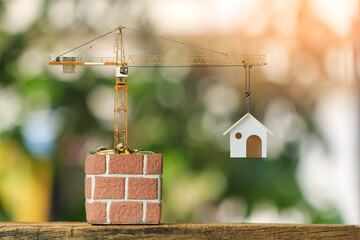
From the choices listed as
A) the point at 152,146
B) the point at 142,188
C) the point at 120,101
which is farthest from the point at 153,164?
the point at 120,101

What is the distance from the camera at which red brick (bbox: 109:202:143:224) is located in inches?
61.2

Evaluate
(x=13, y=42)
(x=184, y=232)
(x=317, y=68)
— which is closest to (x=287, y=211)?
(x=184, y=232)

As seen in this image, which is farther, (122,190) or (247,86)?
(247,86)

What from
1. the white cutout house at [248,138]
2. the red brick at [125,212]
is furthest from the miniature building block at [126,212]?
the white cutout house at [248,138]

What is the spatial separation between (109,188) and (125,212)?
0.32 feet

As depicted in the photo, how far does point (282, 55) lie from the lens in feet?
5.99

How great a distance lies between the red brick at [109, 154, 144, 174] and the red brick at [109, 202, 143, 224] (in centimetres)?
11

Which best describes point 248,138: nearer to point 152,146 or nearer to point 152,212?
point 152,146

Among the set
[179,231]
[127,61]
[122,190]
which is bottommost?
[179,231]

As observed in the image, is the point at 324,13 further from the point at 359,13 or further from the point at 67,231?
the point at 67,231

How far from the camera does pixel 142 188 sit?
1.56 m

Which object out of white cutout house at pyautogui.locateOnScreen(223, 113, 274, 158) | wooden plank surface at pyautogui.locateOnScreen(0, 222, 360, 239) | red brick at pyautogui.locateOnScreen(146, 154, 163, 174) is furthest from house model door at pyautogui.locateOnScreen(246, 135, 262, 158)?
red brick at pyautogui.locateOnScreen(146, 154, 163, 174)

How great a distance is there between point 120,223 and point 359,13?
1.22m

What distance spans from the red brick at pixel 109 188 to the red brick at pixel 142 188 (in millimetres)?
30
